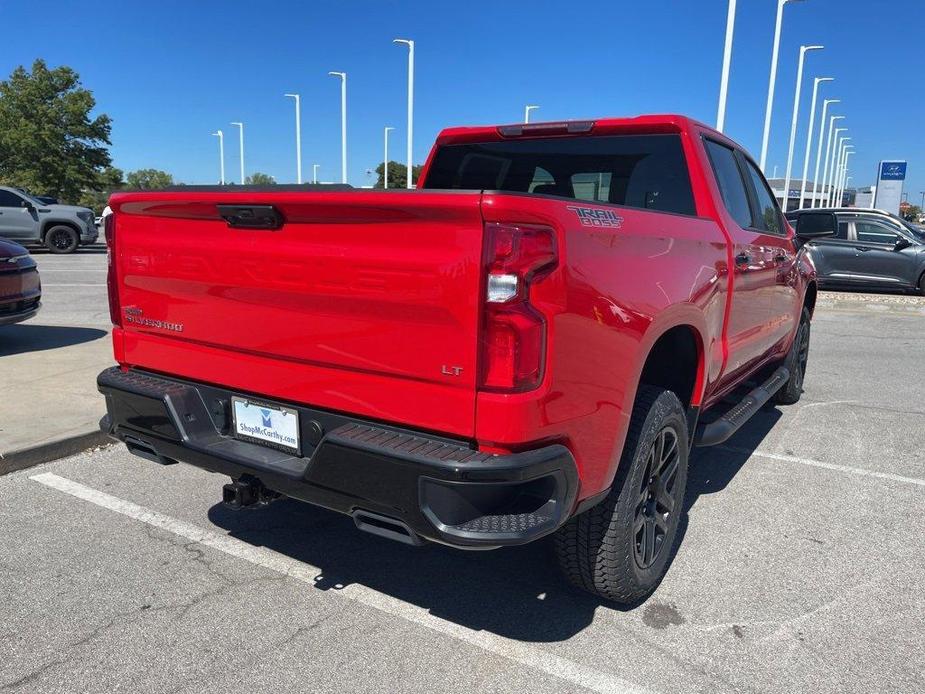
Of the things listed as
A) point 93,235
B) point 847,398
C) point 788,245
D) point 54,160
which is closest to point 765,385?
point 788,245

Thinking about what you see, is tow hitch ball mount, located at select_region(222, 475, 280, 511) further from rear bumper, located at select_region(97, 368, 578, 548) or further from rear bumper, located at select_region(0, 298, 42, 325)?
rear bumper, located at select_region(0, 298, 42, 325)

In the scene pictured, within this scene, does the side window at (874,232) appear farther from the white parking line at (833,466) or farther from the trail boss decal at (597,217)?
the trail boss decal at (597,217)

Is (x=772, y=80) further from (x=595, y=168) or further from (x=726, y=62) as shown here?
(x=595, y=168)

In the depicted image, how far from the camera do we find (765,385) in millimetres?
4844

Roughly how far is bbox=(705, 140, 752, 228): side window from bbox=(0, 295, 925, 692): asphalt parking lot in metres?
1.63

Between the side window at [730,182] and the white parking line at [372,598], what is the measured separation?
247 centimetres

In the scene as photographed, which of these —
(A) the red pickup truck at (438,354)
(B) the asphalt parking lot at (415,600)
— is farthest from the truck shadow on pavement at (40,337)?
(A) the red pickup truck at (438,354)

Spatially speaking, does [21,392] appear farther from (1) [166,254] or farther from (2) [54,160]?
(2) [54,160]

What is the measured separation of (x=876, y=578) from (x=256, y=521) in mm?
2980

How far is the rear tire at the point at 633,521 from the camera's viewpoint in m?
2.74

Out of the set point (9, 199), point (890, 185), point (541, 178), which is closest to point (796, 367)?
point (541, 178)

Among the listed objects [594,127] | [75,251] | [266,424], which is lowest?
[75,251]

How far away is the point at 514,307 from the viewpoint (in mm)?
2141

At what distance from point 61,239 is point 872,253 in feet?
66.5
